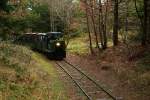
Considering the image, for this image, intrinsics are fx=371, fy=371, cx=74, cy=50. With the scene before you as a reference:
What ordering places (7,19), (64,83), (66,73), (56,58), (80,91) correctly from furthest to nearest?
(56,58), (66,73), (7,19), (64,83), (80,91)

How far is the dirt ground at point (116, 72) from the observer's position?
18.7 m

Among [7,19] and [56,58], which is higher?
[7,19]

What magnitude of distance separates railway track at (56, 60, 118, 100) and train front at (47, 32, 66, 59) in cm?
880

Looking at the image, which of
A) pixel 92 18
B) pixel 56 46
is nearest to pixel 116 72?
pixel 92 18

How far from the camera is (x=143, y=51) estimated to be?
92.2 feet

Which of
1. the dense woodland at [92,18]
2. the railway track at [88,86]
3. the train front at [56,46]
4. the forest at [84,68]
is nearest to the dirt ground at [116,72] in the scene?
the forest at [84,68]

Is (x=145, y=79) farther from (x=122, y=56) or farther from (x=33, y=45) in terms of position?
(x=33, y=45)

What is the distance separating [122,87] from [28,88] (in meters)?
5.49

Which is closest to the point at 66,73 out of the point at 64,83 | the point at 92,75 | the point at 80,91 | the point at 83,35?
the point at 92,75

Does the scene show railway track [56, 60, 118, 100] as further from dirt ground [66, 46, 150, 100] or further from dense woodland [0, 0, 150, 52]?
dense woodland [0, 0, 150, 52]

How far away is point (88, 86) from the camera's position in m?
21.2

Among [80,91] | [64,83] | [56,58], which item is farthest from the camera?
[56,58]

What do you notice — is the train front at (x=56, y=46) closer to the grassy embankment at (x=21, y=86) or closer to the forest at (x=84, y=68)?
the forest at (x=84, y=68)

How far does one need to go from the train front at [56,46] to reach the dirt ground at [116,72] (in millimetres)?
4429
